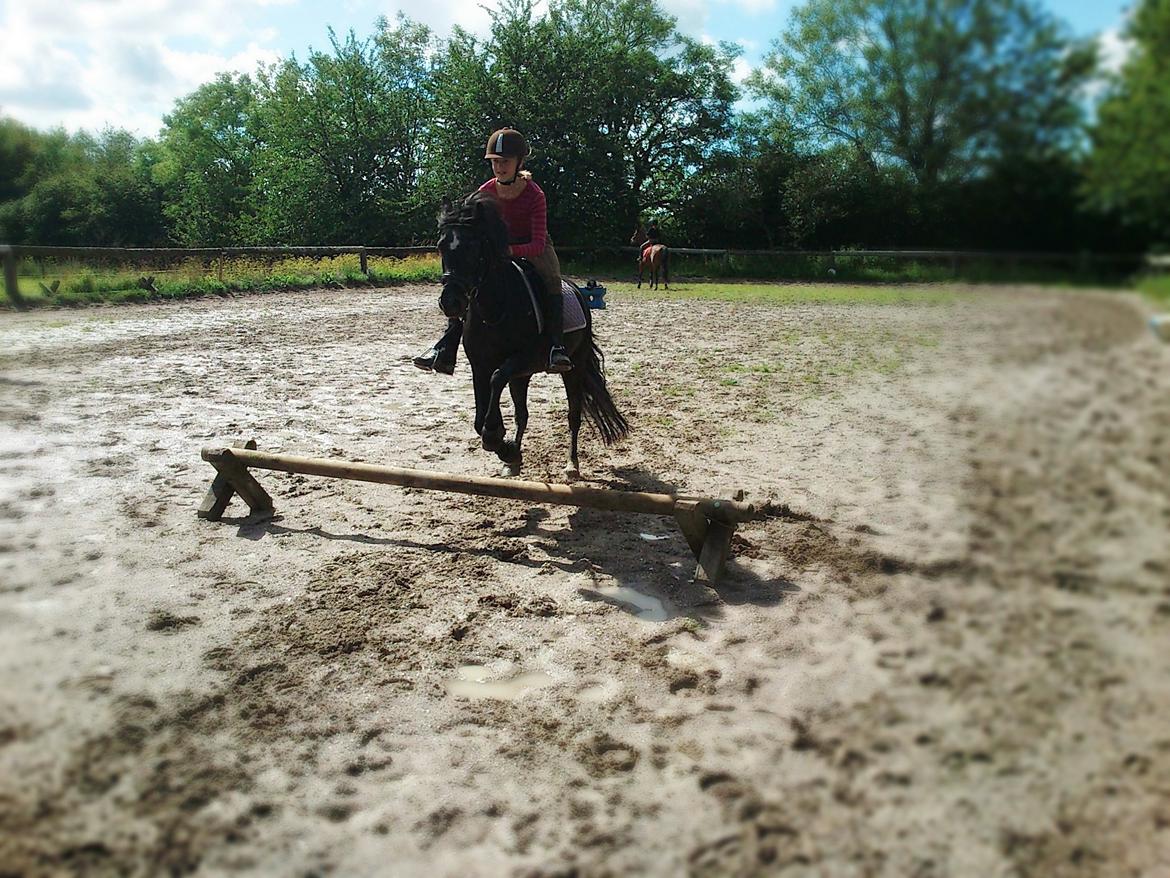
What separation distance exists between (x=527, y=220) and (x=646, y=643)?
2.92 meters

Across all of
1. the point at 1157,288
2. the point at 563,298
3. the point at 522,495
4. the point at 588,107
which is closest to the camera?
the point at 1157,288

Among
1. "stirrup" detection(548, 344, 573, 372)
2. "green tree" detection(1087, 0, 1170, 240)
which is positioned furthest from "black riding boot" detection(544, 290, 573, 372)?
"green tree" detection(1087, 0, 1170, 240)

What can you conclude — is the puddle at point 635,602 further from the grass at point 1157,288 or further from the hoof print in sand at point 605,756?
the grass at point 1157,288

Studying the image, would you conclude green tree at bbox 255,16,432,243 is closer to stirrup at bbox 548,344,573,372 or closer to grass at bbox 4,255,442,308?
grass at bbox 4,255,442,308

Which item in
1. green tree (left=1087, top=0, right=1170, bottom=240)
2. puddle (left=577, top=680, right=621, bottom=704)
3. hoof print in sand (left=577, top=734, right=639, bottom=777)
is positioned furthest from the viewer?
puddle (left=577, top=680, right=621, bottom=704)

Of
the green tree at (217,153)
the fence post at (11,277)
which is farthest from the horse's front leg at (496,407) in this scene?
the green tree at (217,153)

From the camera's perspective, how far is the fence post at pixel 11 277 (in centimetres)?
387

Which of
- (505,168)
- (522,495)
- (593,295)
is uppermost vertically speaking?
(505,168)

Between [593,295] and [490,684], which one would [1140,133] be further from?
[593,295]

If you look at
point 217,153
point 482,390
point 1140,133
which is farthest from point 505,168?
point 217,153

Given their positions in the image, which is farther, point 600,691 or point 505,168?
point 505,168

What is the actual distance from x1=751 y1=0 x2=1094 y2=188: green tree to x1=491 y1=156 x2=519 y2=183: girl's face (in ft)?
12.2

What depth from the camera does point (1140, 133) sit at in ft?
2.54

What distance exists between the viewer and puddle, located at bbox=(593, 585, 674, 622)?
3.55 metres
